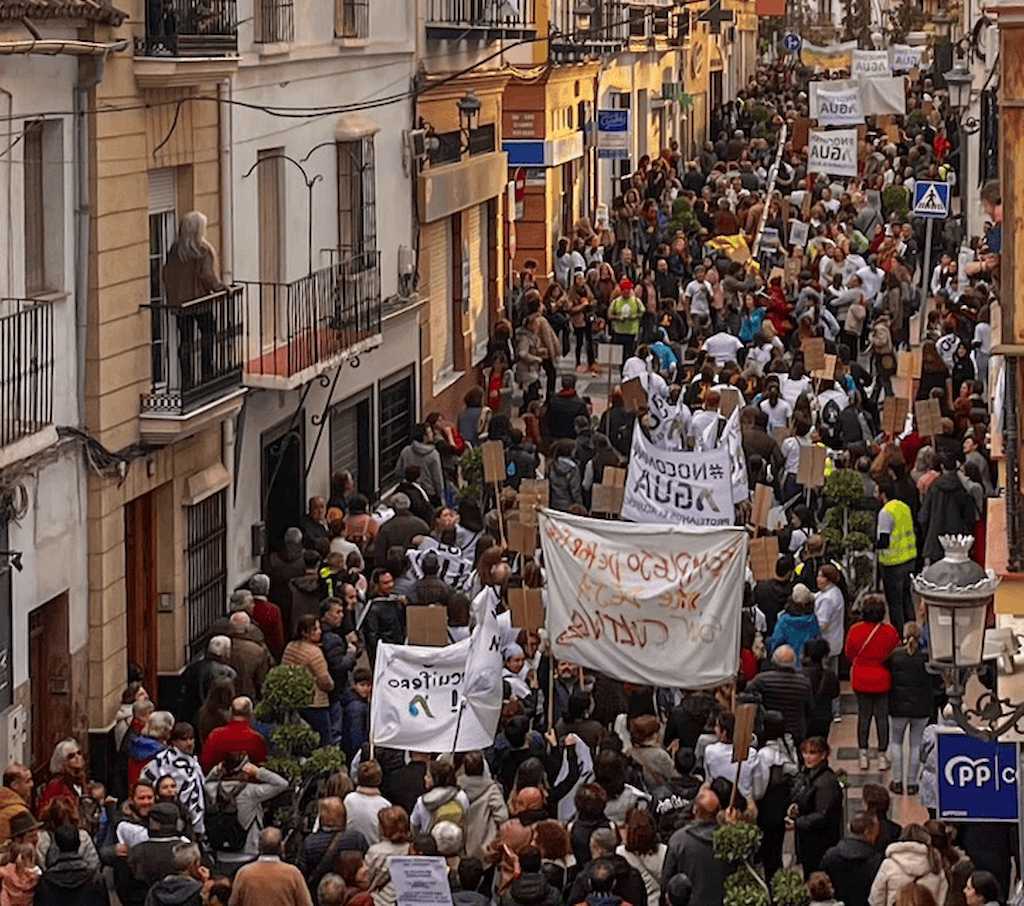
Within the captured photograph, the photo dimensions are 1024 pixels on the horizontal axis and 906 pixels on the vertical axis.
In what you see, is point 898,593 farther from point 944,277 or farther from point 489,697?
point 944,277

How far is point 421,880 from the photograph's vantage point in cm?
1446

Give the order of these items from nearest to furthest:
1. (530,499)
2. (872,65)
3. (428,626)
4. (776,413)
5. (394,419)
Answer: (428,626) < (530,499) < (776,413) < (394,419) < (872,65)

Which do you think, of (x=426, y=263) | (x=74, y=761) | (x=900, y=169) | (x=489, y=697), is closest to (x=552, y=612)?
(x=489, y=697)

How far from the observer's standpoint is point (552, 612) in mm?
18156

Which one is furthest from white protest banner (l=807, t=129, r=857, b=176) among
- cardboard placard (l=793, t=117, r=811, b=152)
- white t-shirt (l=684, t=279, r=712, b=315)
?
cardboard placard (l=793, t=117, r=811, b=152)

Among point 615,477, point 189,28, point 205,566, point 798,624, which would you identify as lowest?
point 205,566

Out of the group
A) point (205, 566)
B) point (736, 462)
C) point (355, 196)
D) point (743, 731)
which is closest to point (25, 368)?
point (205, 566)

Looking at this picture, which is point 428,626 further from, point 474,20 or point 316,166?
point 474,20

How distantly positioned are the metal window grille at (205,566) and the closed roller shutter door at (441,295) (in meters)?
10.1

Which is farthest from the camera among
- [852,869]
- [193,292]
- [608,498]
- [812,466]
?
[812,466]

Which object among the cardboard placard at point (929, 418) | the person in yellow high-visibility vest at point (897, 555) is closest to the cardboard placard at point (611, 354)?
the cardboard placard at point (929, 418)

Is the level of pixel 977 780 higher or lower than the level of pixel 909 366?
lower

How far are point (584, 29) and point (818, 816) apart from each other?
28468 mm

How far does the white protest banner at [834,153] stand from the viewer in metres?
42.0
